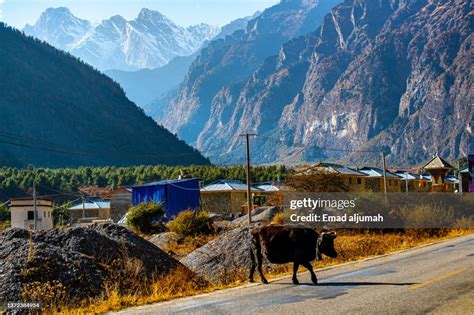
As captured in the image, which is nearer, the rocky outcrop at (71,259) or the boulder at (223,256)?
the rocky outcrop at (71,259)

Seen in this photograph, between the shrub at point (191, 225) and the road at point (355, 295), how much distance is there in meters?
24.3

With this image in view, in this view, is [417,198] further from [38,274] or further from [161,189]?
[161,189]

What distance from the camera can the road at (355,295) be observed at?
11.7 m

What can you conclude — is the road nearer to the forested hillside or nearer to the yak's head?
the yak's head

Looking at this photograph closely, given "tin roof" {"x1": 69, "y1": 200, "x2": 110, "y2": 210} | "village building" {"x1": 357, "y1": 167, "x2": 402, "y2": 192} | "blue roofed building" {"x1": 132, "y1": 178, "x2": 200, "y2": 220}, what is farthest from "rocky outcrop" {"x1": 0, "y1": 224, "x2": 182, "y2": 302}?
"tin roof" {"x1": 69, "y1": 200, "x2": 110, "y2": 210}

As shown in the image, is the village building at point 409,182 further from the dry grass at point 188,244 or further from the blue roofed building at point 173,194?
the dry grass at point 188,244

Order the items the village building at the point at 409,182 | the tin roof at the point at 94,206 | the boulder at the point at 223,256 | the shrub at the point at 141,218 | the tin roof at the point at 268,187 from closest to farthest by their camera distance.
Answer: the boulder at the point at 223,256 → the shrub at the point at 141,218 → the tin roof at the point at 268,187 → the village building at the point at 409,182 → the tin roof at the point at 94,206

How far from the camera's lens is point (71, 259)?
15484mm

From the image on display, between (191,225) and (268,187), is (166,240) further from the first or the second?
(268,187)

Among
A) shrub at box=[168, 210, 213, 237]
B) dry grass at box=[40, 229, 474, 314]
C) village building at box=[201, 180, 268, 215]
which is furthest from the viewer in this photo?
village building at box=[201, 180, 268, 215]

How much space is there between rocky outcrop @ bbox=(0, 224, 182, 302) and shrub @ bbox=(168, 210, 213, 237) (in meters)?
23.0

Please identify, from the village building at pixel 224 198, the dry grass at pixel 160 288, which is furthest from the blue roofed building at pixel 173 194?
the dry grass at pixel 160 288

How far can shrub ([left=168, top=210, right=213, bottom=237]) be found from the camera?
42.1m

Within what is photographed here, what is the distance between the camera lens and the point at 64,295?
14156mm
